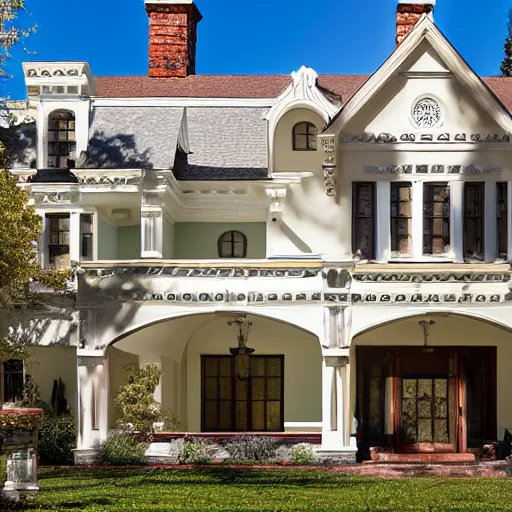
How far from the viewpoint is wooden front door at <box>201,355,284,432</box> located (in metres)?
29.7

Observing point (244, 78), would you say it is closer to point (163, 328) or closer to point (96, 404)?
point (163, 328)

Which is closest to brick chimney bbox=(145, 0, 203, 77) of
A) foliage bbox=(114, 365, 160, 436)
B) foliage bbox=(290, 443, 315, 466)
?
foliage bbox=(114, 365, 160, 436)

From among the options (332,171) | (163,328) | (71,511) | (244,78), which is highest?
(244,78)

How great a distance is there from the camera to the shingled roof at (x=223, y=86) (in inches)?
1305

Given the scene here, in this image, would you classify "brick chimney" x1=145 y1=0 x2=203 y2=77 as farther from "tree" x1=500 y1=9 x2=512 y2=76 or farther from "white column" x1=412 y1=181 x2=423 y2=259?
"tree" x1=500 y1=9 x2=512 y2=76

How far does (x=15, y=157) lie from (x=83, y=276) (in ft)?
19.2

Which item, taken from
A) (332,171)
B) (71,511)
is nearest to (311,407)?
(332,171)

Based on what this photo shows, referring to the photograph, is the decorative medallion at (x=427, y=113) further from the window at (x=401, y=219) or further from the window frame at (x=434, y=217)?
the window at (x=401, y=219)

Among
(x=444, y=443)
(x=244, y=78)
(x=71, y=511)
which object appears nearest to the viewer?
(x=71, y=511)

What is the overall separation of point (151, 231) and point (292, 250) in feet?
11.5

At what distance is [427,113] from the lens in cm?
2864

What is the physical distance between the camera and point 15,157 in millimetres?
30578

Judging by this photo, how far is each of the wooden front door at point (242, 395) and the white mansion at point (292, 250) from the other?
0.05 meters

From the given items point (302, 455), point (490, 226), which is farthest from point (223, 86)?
point (302, 455)
